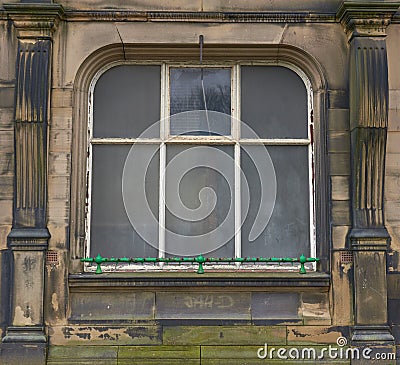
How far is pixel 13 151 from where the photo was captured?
24.9 feet

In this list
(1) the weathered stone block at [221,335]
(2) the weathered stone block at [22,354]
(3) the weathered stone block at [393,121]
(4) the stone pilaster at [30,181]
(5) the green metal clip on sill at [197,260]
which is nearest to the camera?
(2) the weathered stone block at [22,354]

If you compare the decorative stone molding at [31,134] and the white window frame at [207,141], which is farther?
the white window frame at [207,141]

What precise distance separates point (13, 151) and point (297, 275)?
3585mm

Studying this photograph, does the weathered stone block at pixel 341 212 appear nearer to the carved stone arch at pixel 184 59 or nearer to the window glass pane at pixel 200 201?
the carved stone arch at pixel 184 59

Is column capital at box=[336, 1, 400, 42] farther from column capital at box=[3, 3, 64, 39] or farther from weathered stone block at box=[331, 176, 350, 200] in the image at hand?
column capital at box=[3, 3, 64, 39]

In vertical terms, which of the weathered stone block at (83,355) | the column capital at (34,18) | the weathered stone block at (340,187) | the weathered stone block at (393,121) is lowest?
the weathered stone block at (83,355)

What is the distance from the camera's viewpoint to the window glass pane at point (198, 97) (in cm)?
794

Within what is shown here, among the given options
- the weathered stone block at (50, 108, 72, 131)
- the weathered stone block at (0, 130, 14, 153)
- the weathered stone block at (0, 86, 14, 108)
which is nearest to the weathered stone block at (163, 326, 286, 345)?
the weathered stone block at (50, 108, 72, 131)

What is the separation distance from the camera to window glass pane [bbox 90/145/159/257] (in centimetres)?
774

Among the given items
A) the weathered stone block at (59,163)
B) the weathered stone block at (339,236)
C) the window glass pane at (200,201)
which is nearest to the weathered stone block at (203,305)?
the window glass pane at (200,201)

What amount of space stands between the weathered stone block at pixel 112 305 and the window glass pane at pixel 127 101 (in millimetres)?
1917

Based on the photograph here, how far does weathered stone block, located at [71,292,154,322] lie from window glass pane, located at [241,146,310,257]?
1.32 meters

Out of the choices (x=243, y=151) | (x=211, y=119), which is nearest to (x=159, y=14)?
(x=211, y=119)

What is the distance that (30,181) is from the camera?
24.4ft
